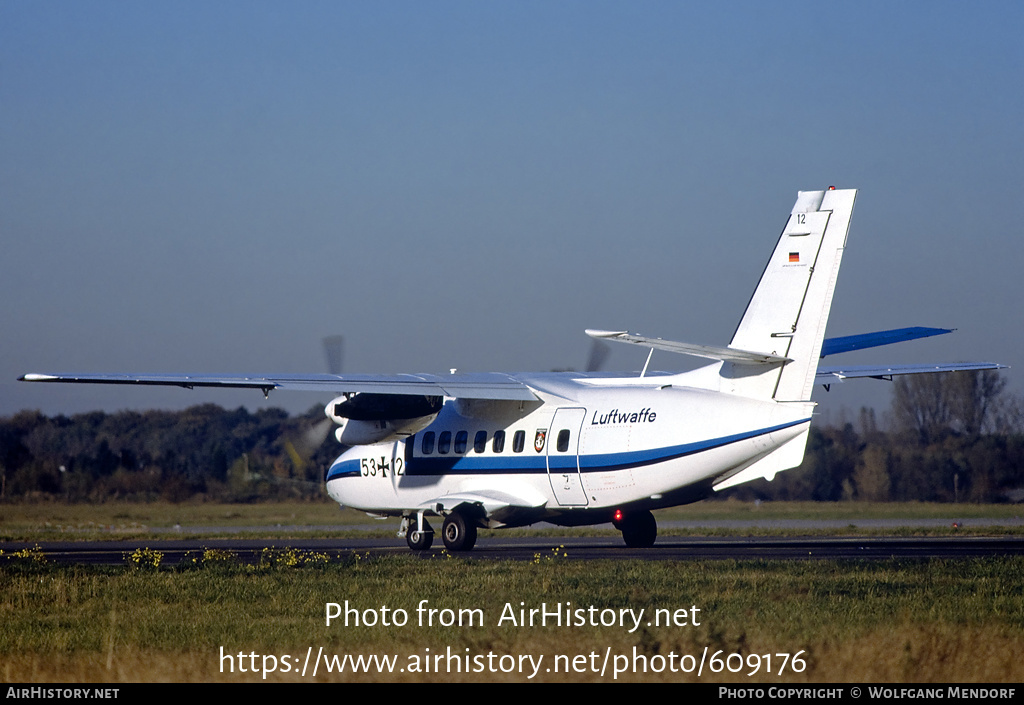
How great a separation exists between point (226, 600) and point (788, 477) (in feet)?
131

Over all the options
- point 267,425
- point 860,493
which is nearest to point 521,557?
point 860,493

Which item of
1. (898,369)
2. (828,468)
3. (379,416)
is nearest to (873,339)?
(898,369)

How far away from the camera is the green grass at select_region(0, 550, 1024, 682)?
1031 cm

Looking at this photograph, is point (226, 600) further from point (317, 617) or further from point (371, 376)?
point (371, 376)

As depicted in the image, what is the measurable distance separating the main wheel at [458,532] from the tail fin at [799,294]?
26.4 ft

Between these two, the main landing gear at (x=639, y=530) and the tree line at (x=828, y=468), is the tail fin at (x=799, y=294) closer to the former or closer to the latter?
the main landing gear at (x=639, y=530)

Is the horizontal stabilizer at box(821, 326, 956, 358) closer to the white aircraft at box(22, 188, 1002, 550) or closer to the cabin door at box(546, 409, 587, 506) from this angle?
the white aircraft at box(22, 188, 1002, 550)

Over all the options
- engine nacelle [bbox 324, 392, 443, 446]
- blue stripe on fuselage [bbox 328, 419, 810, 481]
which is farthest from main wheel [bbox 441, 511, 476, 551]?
engine nacelle [bbox 324, 392, 443, 446]

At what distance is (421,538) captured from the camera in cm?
2744

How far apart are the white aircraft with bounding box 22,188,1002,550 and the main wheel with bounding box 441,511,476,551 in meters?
0.03

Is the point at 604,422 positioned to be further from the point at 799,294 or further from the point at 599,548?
the point at 799,294

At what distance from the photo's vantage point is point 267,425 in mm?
81688

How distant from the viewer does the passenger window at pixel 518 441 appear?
2552cm

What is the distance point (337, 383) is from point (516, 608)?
438 inches
